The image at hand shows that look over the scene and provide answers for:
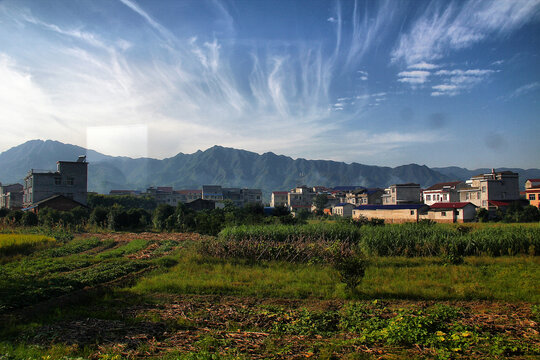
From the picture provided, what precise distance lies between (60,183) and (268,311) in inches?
1724

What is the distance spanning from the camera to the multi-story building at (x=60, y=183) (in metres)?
40.2

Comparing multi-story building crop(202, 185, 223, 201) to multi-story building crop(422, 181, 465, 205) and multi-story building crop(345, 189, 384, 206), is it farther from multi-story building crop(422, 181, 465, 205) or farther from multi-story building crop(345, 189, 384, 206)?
multi-story building crop(422, 181, 465, 205)

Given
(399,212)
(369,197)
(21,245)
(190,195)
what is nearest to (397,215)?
(399,212)

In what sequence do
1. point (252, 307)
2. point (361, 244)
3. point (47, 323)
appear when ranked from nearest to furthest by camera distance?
1. point (47, 323)
2. point (252, 307)
3. point (361, 244)

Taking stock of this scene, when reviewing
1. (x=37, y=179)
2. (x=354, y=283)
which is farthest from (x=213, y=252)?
(x=37, y=179)

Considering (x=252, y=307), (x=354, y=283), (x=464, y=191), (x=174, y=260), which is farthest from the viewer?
(x=464, y=191)

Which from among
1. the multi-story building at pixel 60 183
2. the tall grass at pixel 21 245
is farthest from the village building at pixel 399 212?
the multi-story building at pixel 60 183

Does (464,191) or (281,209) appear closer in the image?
(281,209)

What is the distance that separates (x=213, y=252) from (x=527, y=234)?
1470 centimetres

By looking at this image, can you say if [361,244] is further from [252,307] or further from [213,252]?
[252,307]

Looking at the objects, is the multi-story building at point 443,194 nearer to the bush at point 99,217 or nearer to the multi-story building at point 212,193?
the bush at point 99,217

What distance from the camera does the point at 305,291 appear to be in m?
8.77

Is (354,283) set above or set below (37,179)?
below

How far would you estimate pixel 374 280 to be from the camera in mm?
9859
